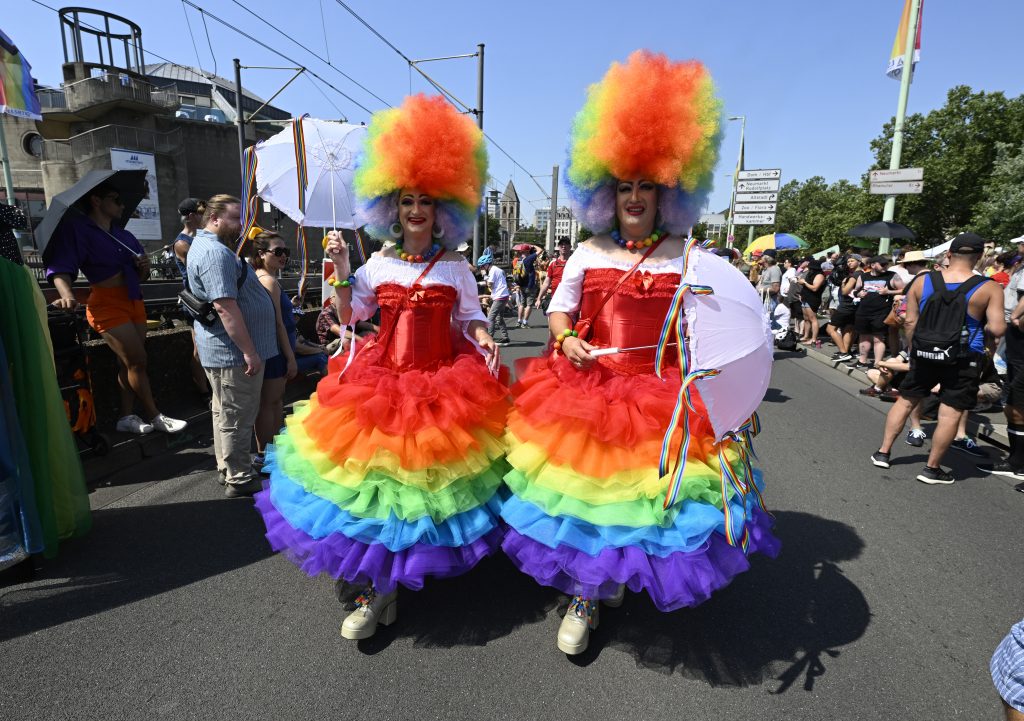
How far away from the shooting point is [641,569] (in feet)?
6.79

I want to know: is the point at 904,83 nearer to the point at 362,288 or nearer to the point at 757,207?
the point at 757,207

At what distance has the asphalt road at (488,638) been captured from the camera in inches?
84.0

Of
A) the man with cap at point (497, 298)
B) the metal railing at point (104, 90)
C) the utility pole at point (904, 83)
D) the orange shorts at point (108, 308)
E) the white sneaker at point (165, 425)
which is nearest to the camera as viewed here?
the orange shorts at point (108, 308)

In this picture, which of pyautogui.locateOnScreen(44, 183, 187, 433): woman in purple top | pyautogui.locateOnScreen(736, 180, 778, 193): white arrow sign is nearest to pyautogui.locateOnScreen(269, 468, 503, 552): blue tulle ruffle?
pyautogui.locateOnScreen(44, 183, 187, 433): woman in purple top

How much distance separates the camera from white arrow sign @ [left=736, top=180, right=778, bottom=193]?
16422mm

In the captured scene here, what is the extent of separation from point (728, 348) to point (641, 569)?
92 centimetres

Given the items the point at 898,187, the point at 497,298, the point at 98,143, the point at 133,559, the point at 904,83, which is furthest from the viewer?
the point at 98,143

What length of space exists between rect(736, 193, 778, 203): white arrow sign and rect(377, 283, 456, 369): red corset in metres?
16.3

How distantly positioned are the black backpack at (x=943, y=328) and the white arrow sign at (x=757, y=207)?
1311 centimetres

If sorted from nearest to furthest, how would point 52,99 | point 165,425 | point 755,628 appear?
point 755,628, point 165,425, point 52,99

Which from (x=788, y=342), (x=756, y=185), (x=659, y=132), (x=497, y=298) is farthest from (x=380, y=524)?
(x=756, y=185)

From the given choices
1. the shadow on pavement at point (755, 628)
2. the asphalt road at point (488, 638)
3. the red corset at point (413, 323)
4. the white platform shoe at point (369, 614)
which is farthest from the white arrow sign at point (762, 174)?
the white platform shoe at point (369, 614)

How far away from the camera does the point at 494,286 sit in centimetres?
959

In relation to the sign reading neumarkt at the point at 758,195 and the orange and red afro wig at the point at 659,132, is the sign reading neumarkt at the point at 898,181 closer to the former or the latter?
the sign reading neumarkt at the point at 758,195
